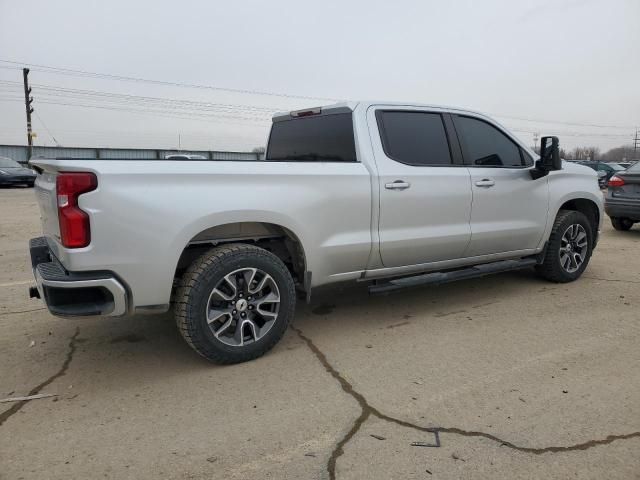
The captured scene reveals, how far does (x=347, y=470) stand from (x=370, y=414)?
0.51 meters

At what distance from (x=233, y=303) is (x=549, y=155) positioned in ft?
11.3

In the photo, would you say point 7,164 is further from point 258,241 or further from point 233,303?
point 233,303

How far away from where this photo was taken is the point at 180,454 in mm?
2424

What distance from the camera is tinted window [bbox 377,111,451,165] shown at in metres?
4.16

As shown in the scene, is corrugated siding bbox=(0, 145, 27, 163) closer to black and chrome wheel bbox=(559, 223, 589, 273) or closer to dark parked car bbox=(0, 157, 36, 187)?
dark parked car bbox=(0, 157, 36, 187)

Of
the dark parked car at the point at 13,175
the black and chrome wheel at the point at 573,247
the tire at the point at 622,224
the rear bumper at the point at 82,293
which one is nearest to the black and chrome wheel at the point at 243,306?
the rear bumper at the point at 82,293

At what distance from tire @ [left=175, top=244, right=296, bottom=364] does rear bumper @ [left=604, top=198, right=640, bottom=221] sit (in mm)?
8196

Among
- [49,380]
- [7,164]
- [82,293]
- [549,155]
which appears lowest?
[7,164]

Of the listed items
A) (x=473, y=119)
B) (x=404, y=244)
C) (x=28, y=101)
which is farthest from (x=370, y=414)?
(x=28, y=101)

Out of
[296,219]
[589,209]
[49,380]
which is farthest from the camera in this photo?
[589,209]

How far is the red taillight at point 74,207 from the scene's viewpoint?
282 centimetres

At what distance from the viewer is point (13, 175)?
21016 millimetres

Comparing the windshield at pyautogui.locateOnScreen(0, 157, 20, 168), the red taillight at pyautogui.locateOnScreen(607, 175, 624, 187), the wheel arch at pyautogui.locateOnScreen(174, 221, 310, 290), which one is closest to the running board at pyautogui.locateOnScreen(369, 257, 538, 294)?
the wheel arch at pyautogui.locateOnScreen(174, 221, 310, 290)

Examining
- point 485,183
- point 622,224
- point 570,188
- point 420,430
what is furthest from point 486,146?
point 622,224
